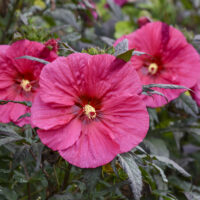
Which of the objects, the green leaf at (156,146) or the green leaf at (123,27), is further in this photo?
the green leaf at (123,27)

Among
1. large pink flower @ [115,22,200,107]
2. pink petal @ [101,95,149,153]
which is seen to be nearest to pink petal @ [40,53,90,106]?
pink petal @ [101,95,149,153]

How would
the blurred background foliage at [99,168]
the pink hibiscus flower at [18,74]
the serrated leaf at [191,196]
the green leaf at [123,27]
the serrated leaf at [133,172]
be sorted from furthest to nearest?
the green leaf at [123,27]
the serrated leaf at [191,196]
the pink hibiscus flower at [18,74]
the blurred background foliage at [99,168]
the serrated leaf at [133,172]

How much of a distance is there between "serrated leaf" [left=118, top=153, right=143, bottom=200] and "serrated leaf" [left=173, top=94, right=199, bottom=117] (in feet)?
1.50

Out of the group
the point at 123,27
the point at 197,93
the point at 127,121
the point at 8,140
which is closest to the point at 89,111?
the point at 127,121

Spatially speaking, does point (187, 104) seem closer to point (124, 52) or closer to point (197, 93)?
point (197, 93)

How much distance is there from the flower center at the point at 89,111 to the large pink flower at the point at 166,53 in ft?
1.30

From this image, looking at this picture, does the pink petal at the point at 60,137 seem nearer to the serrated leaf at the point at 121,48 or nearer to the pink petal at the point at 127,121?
the pink petal at the point at 127,121

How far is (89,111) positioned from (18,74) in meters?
0.35

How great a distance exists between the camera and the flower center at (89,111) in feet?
2.97

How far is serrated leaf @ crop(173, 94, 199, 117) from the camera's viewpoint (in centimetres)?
124

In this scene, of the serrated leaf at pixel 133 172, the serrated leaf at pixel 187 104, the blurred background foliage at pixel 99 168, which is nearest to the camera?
the serrated leaf at pixel 133 172

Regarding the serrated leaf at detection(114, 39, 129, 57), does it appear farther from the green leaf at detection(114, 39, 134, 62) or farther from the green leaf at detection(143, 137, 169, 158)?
the green leaf at detection(143, 137, 169, 158)

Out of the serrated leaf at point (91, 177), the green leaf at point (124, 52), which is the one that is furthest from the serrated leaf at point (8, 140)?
the green leaf at point (124, 52)

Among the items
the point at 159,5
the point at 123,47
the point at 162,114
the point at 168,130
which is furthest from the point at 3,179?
the point at 159,5
